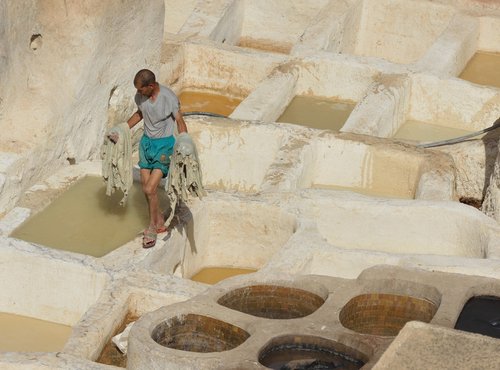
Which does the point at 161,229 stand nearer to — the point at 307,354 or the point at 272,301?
the point at 272,301

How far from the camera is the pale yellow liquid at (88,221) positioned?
13961 mm

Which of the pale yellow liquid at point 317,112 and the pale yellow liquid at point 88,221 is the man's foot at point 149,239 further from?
the pale yellow liquid at point 317,112

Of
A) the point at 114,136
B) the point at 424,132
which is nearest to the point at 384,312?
the point at 114,136

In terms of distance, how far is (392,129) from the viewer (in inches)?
734

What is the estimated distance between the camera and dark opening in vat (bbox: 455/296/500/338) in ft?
37.7

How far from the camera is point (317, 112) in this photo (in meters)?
19.1

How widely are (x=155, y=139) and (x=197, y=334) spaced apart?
272 centimetres

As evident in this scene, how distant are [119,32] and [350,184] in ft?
11.0

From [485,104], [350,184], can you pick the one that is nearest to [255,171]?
[350,184]

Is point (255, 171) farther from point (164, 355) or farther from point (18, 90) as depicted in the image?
point (164, 355)

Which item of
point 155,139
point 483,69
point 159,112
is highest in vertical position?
point 483,69

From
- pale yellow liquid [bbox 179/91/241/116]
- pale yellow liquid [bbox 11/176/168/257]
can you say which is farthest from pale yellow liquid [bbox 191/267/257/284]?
pale yellow liquid [bbox 179/91/241/116]

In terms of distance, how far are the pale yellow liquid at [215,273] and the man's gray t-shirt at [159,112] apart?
1.77 meters

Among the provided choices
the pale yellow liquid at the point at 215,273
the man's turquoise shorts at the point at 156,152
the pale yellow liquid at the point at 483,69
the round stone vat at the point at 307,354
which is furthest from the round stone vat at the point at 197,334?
the pale yellow liquid at the point at 483,69
